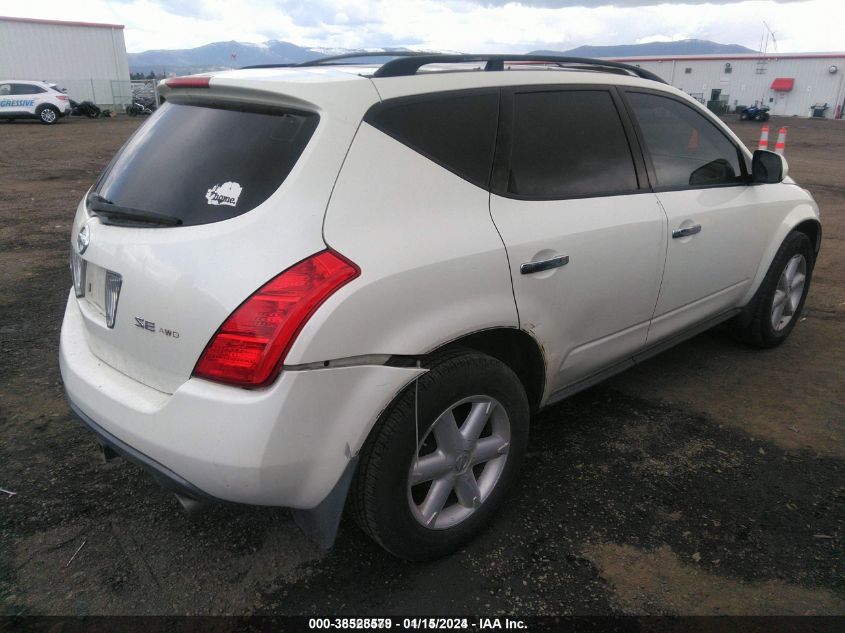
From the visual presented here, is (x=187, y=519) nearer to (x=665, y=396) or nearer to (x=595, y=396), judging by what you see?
(x=595, y=396)

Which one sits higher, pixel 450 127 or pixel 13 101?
pixel 450 127

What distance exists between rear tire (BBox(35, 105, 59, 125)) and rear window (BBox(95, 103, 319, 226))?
26943 millimetres

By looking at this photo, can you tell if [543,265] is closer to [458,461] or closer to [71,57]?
[458,461]

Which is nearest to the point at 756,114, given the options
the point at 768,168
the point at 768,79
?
the point at 768,79

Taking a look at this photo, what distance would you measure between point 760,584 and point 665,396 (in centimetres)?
148

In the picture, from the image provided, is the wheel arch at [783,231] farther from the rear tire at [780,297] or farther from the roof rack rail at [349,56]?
the roof rack rail at [349,56]

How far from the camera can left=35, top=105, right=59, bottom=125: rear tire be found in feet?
80.5

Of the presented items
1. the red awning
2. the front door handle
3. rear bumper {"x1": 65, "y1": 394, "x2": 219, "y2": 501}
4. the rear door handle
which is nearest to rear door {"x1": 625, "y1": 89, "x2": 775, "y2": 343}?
the front door handle

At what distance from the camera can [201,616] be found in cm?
210

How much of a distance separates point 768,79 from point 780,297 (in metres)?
46.9

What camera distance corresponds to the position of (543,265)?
239 cm

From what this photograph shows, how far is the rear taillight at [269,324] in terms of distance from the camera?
177cm

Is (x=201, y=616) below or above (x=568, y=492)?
below

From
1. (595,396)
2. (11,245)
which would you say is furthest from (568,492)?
(11,245)
